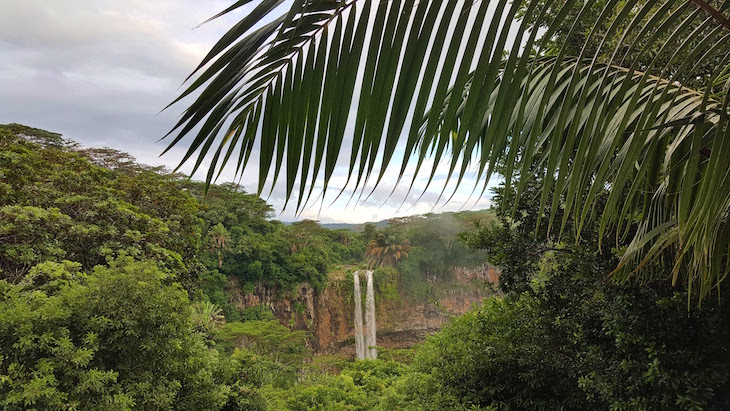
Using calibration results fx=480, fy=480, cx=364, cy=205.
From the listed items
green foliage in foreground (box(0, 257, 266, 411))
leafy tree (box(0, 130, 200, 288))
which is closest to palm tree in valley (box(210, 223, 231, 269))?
leafy tree (box(0, 130, 200, 288))

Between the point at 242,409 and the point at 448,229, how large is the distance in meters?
15.8

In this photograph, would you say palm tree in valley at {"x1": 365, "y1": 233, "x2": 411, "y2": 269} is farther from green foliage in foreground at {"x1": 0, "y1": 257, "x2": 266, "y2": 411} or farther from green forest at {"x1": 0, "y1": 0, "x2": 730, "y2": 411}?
green foliage in foreground at {"x1": 0, "y1": 257, "x2": 266, "y2": 411}

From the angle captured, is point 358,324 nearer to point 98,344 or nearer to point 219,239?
point 219,239

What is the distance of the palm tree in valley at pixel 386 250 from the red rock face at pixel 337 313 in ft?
5.46

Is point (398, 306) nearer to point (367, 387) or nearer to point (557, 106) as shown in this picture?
point (367, 387)

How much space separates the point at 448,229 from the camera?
20.5m

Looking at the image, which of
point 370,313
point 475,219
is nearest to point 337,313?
point 370,313

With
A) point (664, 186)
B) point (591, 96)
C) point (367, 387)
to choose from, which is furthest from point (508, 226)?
point (367, 387)

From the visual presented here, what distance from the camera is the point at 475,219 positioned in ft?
13.9

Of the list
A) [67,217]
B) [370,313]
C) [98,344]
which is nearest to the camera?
[98,344]

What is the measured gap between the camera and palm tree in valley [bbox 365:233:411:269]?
62.5 feet

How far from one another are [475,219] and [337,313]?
42.5 feet

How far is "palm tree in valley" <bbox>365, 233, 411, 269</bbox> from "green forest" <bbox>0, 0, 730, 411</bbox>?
27.6ft

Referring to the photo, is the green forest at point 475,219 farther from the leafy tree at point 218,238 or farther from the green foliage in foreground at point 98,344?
the leafy tree at point 218,238
